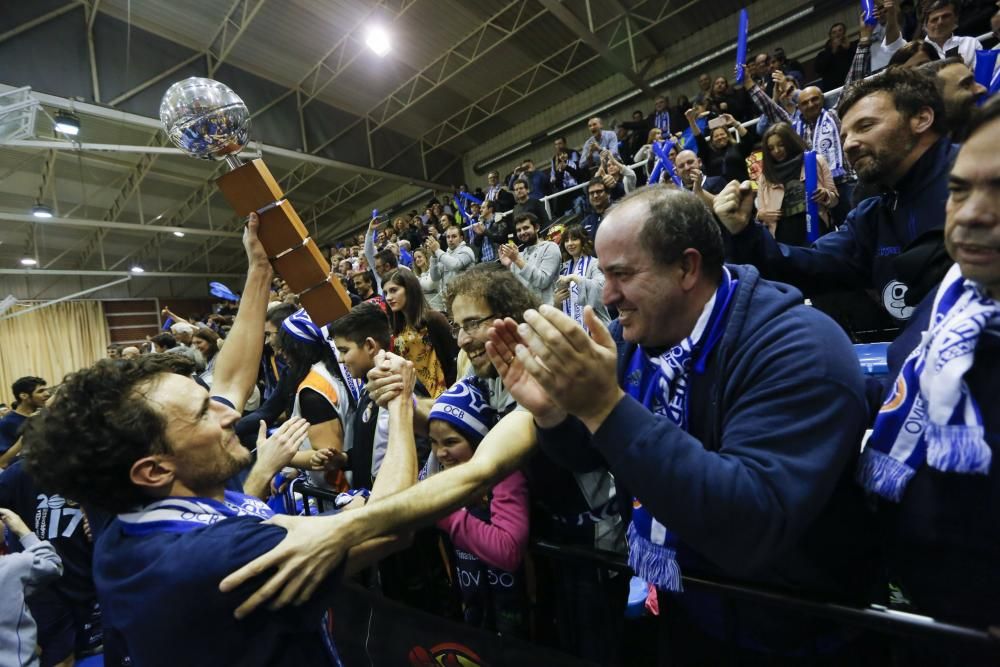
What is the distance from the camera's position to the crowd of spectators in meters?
0.84

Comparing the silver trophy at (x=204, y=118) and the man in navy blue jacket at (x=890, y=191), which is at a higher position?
the silver trophy at (x=204, y=118)

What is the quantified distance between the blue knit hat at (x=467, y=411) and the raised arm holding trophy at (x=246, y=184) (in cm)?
63

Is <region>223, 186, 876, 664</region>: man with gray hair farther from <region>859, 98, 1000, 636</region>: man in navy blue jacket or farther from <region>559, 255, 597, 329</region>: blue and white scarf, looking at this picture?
<region>559, 255, 597, 329</region>: blue and white scarf

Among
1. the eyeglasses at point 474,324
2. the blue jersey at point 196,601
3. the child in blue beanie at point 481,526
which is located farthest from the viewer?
the eyeglasses at point 474,324

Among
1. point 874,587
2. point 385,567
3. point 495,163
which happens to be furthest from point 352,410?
point 495,163

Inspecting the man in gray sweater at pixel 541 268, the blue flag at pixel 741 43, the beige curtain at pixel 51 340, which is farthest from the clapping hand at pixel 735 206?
the beige curtain at pixel 51 340

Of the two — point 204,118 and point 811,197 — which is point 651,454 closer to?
point 204,118

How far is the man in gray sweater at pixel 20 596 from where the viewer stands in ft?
6.82

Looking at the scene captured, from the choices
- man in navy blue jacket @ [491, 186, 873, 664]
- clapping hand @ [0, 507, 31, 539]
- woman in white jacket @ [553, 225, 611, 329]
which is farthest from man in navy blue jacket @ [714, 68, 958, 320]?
clapping hand @ [0, 507, 31, 539]

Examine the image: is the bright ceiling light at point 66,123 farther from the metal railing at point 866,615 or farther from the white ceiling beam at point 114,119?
the metal railing at point 866,615

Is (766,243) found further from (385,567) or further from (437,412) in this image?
(385,567)

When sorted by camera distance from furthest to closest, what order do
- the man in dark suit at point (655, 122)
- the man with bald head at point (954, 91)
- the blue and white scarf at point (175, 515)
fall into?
the man in dark suit at point (655, 122), the man with bald head at point (954, 91), the blue and white scarf at point (175, 515)

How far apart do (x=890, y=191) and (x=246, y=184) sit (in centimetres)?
231

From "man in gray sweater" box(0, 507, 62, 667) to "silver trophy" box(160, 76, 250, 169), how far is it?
1.90 m
